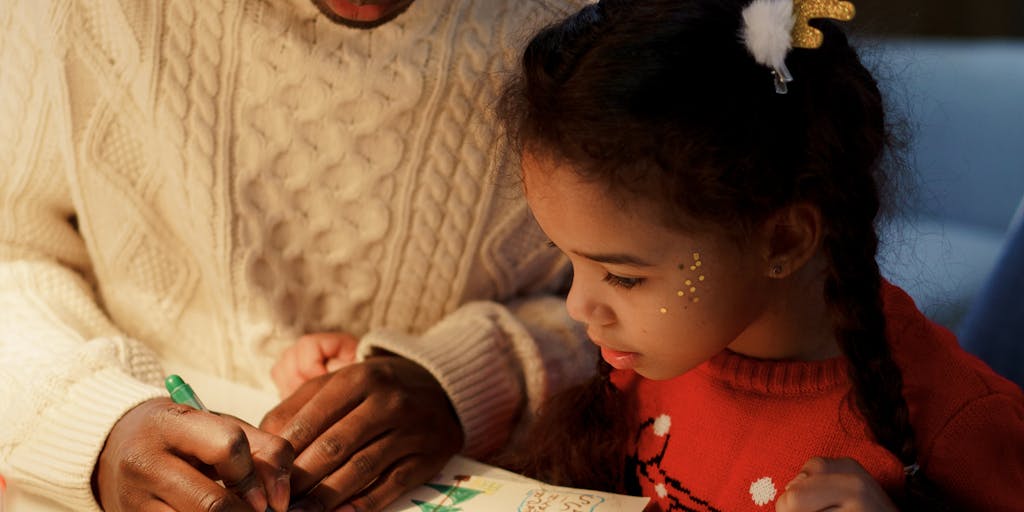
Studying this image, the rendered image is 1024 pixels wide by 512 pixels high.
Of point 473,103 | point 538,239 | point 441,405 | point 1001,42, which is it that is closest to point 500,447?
point 441,405

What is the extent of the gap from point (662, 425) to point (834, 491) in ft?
0.83

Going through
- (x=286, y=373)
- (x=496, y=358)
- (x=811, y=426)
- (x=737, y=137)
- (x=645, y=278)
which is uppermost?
(x=737, y=137)

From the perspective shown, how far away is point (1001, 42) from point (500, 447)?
1.69 m

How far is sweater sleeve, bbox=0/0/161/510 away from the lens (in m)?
0.96

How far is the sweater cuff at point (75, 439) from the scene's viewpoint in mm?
947

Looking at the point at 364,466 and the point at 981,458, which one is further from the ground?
the point at 981,458

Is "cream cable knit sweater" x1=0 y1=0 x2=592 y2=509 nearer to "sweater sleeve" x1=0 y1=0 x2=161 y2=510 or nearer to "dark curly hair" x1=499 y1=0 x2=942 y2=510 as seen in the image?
"sweater sleeve" x1=0 y1=0 x2=161 y2=510

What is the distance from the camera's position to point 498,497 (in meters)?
0.96

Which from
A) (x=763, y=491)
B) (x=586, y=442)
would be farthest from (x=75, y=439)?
(x=763, y=491)

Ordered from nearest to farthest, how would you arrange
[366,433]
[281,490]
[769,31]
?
[769,31], [281,490], [366,433]

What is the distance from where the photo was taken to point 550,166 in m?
0.86

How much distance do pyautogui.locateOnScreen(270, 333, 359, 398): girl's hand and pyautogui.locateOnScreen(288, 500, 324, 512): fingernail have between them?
0.28 meters

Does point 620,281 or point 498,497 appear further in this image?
point 498,497

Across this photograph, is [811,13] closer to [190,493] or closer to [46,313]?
[190,493]
